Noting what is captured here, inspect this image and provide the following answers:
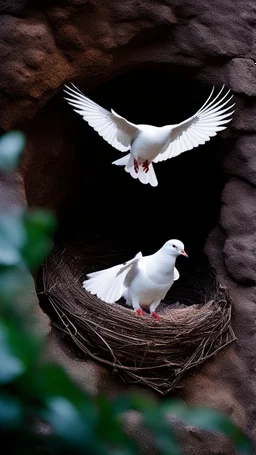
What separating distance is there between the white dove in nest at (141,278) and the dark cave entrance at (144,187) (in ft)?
1.39

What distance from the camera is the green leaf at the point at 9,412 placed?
32cm

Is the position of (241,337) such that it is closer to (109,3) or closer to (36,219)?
(109,3)

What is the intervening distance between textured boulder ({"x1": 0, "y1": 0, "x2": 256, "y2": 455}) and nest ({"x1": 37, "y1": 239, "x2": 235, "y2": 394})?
2.2 inches

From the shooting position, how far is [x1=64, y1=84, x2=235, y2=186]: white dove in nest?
7.72ft

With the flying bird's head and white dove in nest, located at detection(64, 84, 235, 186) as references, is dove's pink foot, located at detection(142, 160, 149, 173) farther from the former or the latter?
the flying bird's head

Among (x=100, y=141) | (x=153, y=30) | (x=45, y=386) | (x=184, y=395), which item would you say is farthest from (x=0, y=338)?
(x=100, y=141)

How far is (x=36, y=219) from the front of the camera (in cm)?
34

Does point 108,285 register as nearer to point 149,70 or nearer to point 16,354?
point 149,70

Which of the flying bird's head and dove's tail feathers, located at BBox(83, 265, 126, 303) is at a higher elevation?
the flying bird's head

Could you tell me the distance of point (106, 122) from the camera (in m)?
2.37

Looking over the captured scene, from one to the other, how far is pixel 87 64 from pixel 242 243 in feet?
2.81

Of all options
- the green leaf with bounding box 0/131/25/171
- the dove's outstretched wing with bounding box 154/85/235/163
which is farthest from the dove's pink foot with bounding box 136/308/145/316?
the green leaf with bounding box 0/131/25/171

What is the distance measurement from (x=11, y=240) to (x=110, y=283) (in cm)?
214

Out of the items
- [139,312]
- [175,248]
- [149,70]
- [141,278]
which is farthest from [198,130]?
[139,312]
